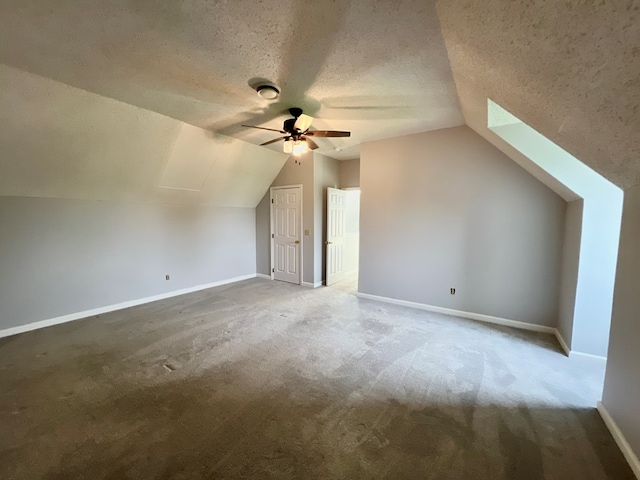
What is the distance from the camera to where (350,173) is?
5.93 m

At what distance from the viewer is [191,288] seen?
5.18 metres

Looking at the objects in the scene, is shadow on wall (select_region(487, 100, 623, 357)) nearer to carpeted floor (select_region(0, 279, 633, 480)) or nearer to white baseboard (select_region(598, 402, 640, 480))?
carpeted floor (select_region(0, 279, 633, 480))

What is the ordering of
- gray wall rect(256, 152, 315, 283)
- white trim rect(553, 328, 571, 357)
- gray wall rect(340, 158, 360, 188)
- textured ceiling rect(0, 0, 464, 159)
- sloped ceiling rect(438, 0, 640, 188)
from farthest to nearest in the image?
1. gray wall rect(340, 158, 360, 188)
2. gray wall rect(256, 152, 315, 283)
3. white trim rect(553, 328, 571, 357)
4. textured ceiling rect(0, 0, 464, 159)
5. sloped ceiling rect(438, 0, 640, 188)

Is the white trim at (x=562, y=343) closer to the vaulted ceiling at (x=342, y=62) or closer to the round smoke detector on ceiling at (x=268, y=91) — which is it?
the vaulted ceiling at (x=342, y=62)

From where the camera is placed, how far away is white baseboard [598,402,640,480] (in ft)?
5.04

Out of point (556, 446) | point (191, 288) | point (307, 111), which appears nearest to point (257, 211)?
point (191, 288)

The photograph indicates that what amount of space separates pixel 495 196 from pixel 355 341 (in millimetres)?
2666

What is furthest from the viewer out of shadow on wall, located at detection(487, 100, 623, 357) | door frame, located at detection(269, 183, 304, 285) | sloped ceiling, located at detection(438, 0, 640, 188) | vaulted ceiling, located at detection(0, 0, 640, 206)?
door frame, located at detection(269, 183, 304, 285)

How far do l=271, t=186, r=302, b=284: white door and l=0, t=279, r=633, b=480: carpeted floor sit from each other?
7.47 ft

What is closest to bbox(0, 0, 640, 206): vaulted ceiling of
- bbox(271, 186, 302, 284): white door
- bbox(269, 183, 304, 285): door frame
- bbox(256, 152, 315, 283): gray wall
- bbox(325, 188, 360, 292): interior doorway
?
bbox(256, 152, 315, 283): gray wall

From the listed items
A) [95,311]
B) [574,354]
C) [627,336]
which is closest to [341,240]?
[574,354]

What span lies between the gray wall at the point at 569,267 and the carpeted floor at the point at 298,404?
1.03 feet

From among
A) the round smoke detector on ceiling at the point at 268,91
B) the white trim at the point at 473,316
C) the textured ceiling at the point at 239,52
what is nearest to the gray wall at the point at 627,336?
the white trim at the point at 473,316

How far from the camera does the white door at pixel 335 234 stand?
220 inches
